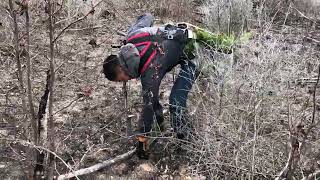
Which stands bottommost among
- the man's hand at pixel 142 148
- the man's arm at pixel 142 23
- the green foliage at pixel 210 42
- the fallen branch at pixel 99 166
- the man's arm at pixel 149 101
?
the fallen branch at pixel 99 166

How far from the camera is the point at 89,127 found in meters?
4.60

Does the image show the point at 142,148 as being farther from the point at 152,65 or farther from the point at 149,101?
the point at 152,65

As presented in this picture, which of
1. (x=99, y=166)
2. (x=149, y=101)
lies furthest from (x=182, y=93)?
(x=99, y=166)

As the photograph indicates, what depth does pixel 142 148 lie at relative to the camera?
413 centimetres

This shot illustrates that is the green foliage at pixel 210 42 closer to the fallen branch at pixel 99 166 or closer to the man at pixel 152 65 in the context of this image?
the man at pixel 152 65

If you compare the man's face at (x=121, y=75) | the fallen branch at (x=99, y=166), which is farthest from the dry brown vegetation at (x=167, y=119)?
the man's face at (x=121, y=75)

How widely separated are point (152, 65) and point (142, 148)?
797 millimetres

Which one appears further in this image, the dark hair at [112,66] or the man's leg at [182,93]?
the man's leg at [182,93]

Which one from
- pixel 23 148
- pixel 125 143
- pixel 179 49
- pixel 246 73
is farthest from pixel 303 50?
pixel 23 148

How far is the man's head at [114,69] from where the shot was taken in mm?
3773

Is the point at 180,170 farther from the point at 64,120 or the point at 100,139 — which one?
the point at 64,120

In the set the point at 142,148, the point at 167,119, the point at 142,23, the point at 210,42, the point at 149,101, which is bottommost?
the point at 142,148

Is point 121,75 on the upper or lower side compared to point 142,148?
upper

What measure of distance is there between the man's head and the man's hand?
58cm
